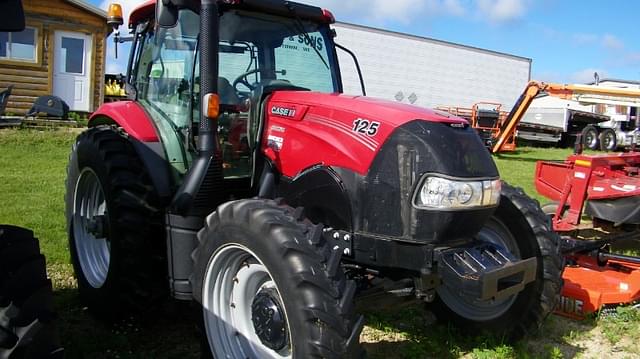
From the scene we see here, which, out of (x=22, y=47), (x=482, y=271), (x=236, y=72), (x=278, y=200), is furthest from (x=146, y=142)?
(x=22, y=47)

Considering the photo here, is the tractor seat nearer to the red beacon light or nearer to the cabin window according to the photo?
the red beacon light

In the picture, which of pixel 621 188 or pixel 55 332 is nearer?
pixel 55 332

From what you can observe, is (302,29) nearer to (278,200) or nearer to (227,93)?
(227,93)

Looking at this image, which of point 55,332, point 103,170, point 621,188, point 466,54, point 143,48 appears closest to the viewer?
point 55,332

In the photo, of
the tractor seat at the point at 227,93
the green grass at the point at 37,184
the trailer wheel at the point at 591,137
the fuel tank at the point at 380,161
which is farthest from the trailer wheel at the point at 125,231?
the trailer wheel at the point at 591,137

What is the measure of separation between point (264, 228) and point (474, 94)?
2574 centimetres

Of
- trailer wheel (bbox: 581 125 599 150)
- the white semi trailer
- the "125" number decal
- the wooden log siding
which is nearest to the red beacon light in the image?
the "125" number decal

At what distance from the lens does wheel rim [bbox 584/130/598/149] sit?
23156 millimetres

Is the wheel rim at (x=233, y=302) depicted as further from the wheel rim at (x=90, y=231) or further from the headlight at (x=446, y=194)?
the wheel rim at (x=90, y=231)

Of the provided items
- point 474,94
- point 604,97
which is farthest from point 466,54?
Answer: point 604,97

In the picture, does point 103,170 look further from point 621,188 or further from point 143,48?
point 621,188

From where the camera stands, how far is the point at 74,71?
1491 cm

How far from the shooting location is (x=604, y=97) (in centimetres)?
938

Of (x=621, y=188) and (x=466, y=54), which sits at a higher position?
(x=466, y=54)
